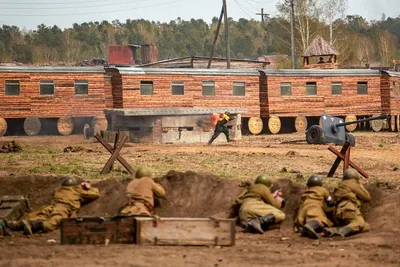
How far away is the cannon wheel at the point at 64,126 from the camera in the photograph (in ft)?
143

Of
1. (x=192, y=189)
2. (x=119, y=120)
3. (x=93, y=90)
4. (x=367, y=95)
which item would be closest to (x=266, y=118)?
(x=367, y=95)

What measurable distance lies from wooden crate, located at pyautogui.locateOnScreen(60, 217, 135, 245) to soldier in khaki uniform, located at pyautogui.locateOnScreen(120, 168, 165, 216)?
1.24 m

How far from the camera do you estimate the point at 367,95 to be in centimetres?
4978

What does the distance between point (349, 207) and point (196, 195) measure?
3.50 metres

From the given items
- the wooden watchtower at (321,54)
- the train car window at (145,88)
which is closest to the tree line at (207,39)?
the wooden watchtower at (321,54)

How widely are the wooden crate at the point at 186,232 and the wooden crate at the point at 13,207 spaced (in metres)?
3.39

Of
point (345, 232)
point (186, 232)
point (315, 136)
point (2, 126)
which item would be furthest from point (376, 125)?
point (186, 232)

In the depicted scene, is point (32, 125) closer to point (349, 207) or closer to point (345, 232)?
point (349, 207)

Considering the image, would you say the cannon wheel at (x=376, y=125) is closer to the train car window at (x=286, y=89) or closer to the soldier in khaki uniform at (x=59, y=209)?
the train car window at (x=286, y=89)

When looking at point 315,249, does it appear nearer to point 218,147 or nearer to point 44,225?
point 44,225

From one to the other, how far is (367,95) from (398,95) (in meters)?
2.14

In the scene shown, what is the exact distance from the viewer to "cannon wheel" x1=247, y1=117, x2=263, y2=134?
45812mm

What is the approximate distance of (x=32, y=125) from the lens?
43.1 metres

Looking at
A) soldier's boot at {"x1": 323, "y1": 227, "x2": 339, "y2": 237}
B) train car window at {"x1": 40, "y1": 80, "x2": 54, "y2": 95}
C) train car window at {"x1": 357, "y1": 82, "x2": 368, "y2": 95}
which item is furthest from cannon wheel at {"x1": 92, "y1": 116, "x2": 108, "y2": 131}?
soldier's boot at {"x1": 323, "y1": 227, "x2": 339, "y2": 237}
